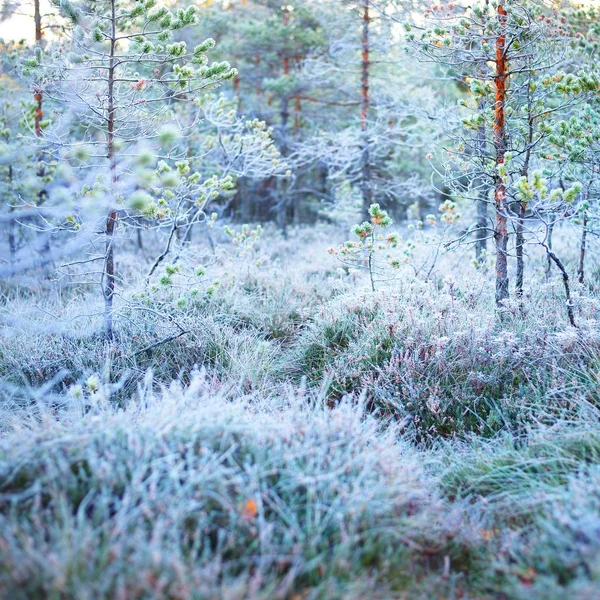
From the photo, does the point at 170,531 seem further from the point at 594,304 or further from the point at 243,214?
the point at 243,214

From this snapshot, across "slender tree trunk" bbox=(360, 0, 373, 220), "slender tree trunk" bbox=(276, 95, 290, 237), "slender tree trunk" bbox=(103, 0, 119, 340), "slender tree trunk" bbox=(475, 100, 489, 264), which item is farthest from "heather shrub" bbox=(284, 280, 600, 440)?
"slender tree trunk" bbox=(276, 95, 290, 237)

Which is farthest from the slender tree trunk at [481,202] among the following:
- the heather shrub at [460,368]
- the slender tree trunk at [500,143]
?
the heather shrub at [460,368]

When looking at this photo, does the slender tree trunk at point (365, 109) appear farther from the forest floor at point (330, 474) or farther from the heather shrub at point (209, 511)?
the heather shrub at point (209, 511)

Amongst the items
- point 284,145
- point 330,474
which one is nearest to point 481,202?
point 330,474

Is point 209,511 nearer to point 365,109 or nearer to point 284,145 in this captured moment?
point 365,109

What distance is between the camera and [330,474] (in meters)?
2.52

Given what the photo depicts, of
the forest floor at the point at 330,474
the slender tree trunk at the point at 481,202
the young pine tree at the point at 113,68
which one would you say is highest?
the young pine tree at the point at 113,68

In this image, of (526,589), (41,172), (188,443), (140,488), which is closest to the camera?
(526,589)

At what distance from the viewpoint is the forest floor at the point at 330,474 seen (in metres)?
2.12

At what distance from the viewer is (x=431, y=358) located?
4.41m

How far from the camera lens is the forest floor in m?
2.12

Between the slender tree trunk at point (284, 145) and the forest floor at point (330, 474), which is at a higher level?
the slender tree trunk at point (284, 145)

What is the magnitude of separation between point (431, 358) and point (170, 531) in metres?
2.79

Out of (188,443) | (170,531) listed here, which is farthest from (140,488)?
(188,443)
